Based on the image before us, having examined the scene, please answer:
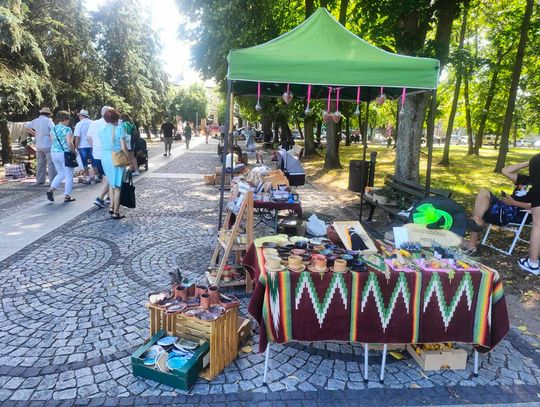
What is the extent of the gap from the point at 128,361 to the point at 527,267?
540cm

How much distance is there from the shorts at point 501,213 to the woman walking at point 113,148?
251 inches

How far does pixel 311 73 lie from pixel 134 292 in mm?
3352

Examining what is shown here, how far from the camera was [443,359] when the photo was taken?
3.28 meters

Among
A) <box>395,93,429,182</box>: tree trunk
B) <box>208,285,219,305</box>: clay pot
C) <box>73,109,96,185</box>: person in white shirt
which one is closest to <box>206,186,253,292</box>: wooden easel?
<box>208,285,219,305</box>: clay pot

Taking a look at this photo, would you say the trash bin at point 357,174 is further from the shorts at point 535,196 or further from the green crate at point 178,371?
the green crate at point 178,371

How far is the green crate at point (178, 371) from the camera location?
288cm

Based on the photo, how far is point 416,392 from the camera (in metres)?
3.04

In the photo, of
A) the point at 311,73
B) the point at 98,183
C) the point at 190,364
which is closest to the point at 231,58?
the point at 311,73

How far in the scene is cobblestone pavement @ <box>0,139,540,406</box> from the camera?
2916 millimetres

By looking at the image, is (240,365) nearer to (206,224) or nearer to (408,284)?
(408,284)

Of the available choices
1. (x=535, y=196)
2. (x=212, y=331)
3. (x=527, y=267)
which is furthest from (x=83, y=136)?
(x=527, y=267)

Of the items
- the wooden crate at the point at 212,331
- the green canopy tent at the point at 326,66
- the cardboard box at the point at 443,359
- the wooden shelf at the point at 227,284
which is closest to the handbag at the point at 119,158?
the green canopy tent at the point at 326,66

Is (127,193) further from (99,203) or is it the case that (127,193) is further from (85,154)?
(85,154)

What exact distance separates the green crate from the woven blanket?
19.2 inches
